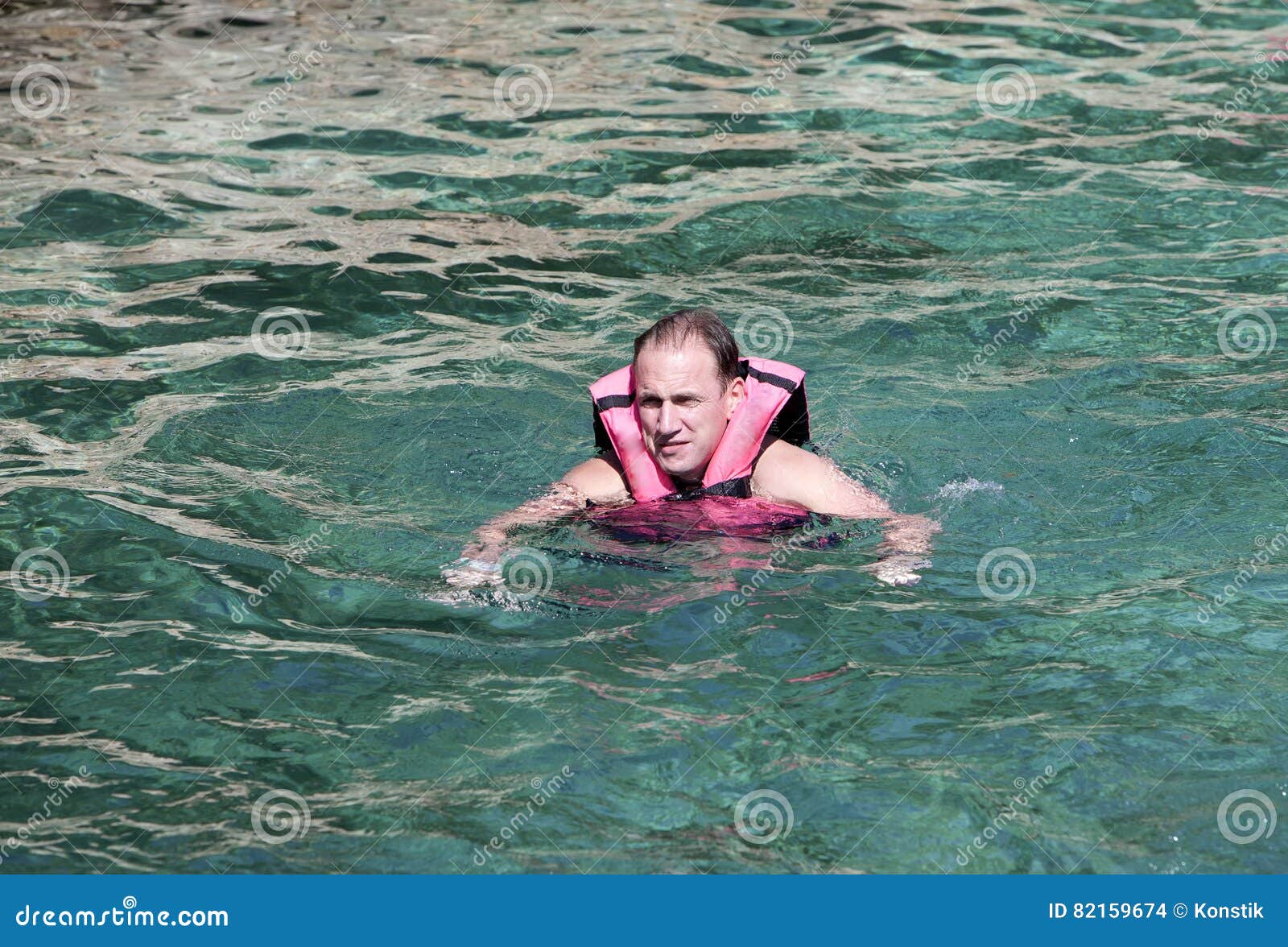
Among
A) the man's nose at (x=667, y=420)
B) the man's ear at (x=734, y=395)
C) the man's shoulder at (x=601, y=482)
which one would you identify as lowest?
the man's shoulder at (x=601, y=482)

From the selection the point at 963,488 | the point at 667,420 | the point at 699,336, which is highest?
the point at 699,336

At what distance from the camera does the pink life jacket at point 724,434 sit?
636cm

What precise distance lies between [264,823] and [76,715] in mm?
995

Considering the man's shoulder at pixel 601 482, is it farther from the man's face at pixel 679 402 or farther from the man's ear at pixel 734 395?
the man's ear at pixel 734 395

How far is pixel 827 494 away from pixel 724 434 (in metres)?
0.52

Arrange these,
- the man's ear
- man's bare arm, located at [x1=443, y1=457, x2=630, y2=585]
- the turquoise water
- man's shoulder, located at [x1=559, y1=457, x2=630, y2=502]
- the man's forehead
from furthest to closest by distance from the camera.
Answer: man's shoulder, located at [x1=559, y1=457, x2=630, y2=502]
the man's ear
the man's forehead
man's bare arm, located at [x1=443, y1=457, x2=630, y2=585]
the turquoise water

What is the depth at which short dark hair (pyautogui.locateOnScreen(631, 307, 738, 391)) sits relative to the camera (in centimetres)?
610

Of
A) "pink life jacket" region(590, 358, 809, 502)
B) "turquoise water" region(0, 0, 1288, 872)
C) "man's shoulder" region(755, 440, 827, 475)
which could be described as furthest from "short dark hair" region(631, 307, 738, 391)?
"turquoise water" region(0, 0, 1288, 872)

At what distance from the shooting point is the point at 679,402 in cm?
612

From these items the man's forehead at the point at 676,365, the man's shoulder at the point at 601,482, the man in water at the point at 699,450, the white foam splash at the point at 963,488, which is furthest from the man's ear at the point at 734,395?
the white foam splash at the point at 963,488

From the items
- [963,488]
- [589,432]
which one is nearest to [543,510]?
[589,432]

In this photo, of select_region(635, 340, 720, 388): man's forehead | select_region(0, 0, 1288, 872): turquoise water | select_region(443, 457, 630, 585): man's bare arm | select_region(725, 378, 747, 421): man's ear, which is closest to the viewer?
select_region(0, 0, 1288, 872): turquoise water

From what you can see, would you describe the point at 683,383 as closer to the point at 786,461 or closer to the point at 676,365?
the point at 676,365

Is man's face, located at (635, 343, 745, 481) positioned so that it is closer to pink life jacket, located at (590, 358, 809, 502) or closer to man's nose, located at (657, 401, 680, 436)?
man's nose, located at (657, 401, 680, 436)
